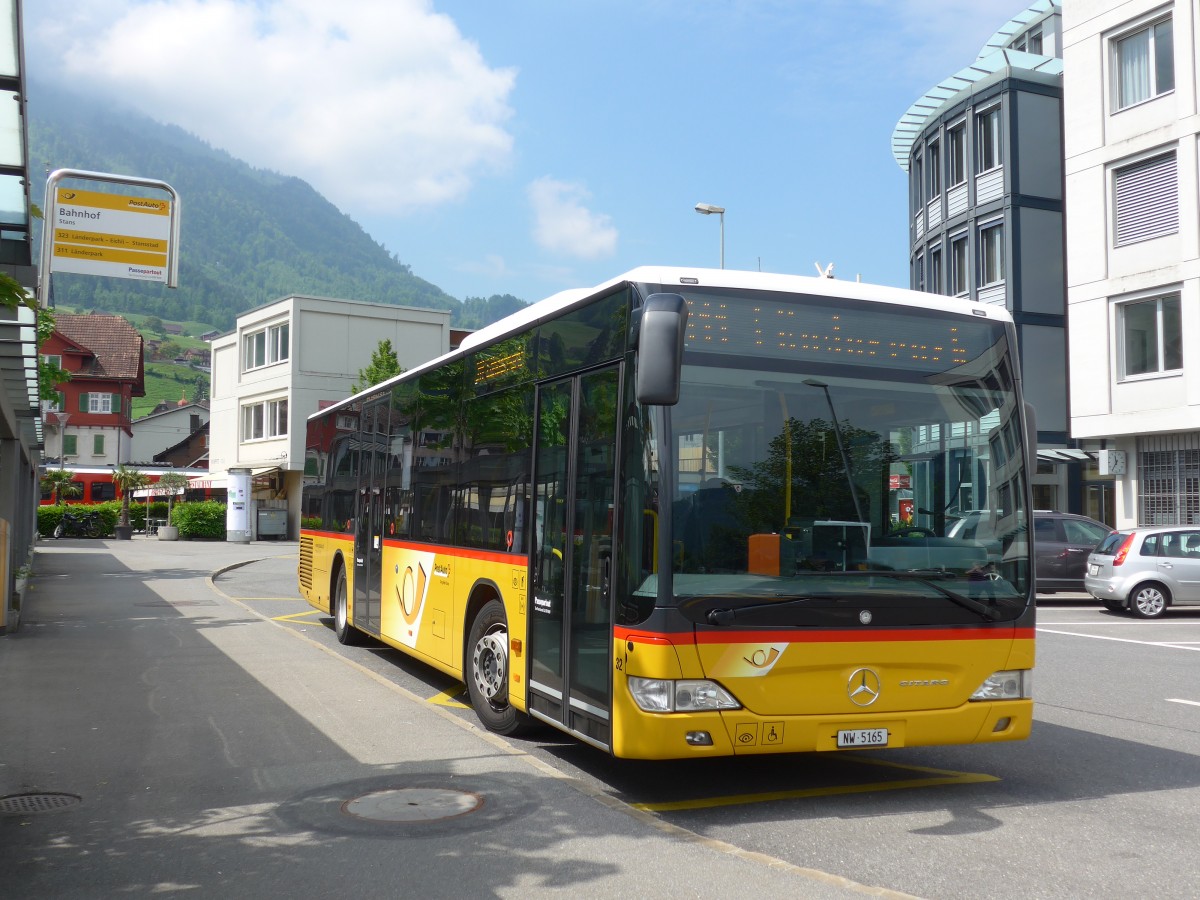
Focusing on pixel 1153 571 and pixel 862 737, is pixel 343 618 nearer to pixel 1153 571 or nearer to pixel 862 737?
pixel 862 737

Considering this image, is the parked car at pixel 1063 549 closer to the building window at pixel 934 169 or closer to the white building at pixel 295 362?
the building window at pixel 934 169

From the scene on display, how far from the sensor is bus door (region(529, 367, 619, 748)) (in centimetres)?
668

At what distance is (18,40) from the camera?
6234mm

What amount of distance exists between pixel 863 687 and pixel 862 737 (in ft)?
0.87

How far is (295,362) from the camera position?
55.6 m

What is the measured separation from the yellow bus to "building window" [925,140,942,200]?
31.2 meters

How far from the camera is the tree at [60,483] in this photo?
60.2 metres

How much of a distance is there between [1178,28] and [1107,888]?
25.8m

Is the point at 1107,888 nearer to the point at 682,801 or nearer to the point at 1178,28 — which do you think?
the point at 682,801

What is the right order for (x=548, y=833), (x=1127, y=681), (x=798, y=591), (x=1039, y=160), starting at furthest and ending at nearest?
1. (x=1039, y=160)
2. (x=1127, y=681)
3. (x=798, y=591)
4. (x=548, y=833)

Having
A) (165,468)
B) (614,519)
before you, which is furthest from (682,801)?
(165,468)

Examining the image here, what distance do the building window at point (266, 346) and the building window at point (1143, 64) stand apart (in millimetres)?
38644

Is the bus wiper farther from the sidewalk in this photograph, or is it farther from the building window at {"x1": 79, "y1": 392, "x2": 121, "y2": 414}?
the building window at {"x1": 79, "y1": 392, "x2": 121, "y2": 414}

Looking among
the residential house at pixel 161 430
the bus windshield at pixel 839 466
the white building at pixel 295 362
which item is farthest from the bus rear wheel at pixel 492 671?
the residential house at pixel 161 430
